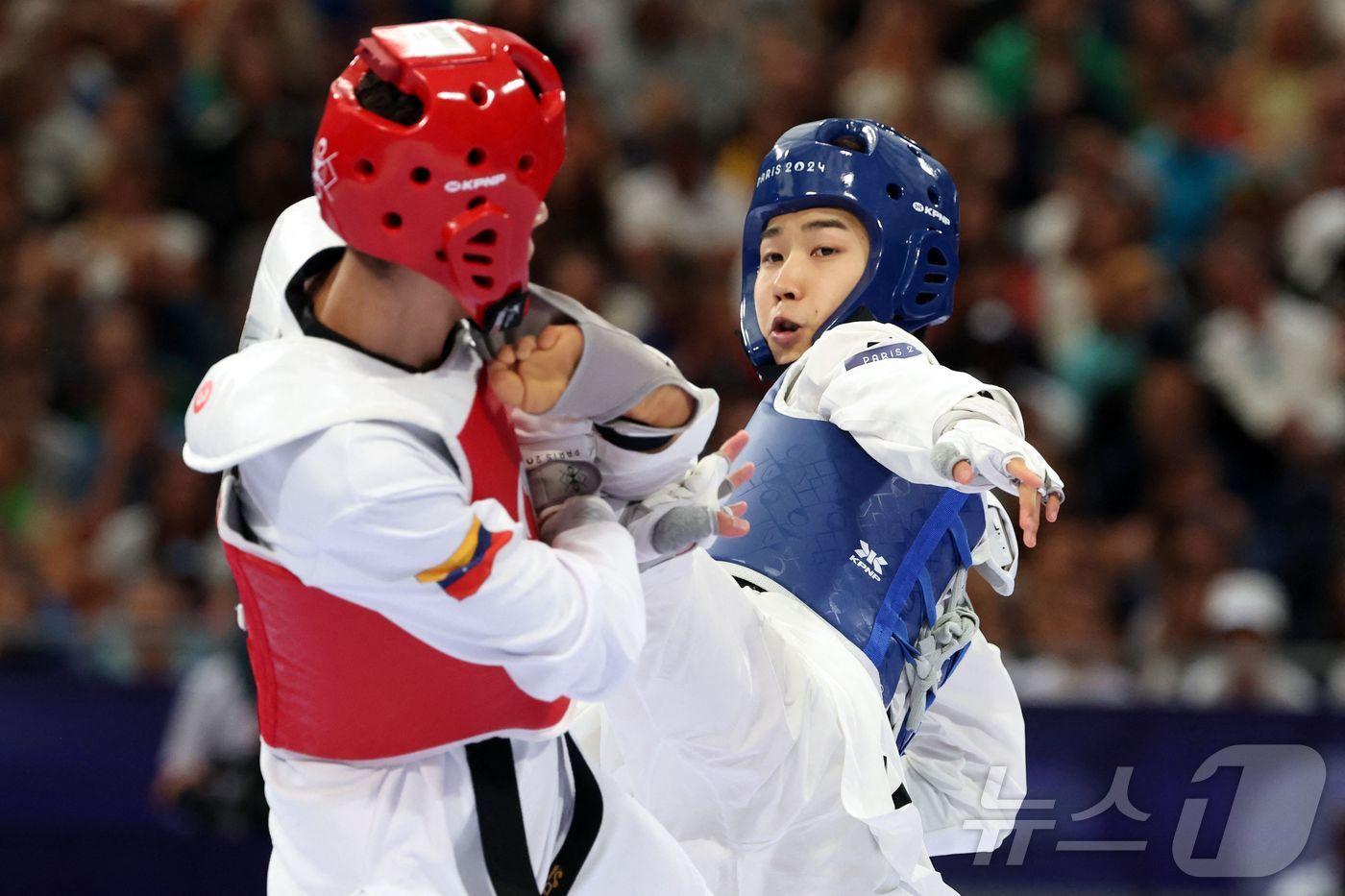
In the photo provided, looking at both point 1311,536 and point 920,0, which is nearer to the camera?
point 1311,536

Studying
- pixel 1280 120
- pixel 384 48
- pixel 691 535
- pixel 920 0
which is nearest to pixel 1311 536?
pixel 1280 120

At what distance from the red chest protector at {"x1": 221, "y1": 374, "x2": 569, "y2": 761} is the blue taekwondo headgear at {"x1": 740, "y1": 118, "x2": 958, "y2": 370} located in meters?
1.85

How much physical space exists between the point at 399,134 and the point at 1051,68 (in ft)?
25.6

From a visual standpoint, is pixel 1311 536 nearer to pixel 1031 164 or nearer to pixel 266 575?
pixel 1031 164

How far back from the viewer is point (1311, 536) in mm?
8984

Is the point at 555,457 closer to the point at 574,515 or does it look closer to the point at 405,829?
the point at 574,515

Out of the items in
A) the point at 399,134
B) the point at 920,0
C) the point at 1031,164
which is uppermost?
the point at 399,134

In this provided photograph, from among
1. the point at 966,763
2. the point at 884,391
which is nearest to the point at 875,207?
the point at 884,391

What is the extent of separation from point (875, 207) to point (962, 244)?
16.4 ft

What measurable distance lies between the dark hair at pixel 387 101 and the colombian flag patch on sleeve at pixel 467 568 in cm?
78

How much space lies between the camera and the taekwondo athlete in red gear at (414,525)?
3.23m

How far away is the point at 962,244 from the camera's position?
9.95 m

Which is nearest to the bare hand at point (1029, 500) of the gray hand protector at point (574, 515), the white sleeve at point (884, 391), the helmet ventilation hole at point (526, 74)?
the white sleeve at point (884, 391)

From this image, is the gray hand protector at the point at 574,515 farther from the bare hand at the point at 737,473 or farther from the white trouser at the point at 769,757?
the white trouser at the point at 769,757
